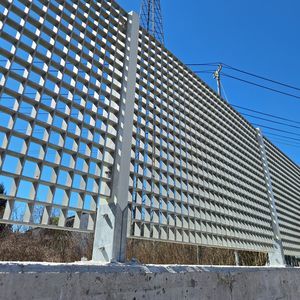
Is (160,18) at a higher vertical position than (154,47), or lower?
higher

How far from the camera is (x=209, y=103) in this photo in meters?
5.13

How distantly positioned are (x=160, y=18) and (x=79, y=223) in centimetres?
1368

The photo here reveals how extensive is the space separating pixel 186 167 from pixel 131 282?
78.8 inches

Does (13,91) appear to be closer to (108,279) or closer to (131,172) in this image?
(131,172)

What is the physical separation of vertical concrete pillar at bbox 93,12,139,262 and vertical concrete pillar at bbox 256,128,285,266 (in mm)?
3622

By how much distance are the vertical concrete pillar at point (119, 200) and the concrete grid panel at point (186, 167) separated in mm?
194

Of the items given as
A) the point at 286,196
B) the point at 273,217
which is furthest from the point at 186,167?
the point at 286,196

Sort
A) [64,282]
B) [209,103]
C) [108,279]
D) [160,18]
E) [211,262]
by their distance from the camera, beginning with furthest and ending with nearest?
[160,18] < [211,262] < [209,103] < [108,279] < [64,282]

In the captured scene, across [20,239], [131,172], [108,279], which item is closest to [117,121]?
[131,172]

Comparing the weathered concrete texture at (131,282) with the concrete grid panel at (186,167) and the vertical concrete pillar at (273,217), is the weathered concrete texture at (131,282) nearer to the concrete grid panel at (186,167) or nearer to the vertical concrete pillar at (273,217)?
the concrete grid panel at (186,167)

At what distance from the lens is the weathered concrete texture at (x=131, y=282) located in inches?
62.2

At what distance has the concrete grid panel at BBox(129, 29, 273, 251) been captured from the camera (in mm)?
3158

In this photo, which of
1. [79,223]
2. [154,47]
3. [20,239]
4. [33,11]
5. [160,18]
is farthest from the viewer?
[160,18]

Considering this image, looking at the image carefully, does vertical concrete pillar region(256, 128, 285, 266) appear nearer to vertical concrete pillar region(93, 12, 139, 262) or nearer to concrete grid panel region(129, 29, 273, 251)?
concrete grid panel region(129, 29, 273, 251)
